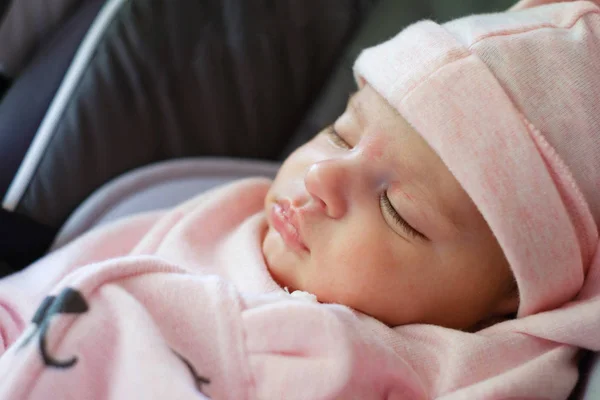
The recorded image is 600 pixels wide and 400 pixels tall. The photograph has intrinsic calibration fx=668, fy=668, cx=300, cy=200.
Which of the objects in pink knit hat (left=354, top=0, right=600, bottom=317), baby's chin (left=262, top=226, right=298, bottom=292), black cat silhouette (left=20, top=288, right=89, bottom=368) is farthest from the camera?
baby's chin (left=262, top=226, right=298, bottom=292)

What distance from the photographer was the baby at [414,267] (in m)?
0.73

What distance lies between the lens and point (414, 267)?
83 centimetres

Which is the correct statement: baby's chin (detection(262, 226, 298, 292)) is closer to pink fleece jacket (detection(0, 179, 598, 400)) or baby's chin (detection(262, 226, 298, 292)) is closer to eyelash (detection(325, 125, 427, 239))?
pink fleece jacket (detection(0, 179, 598, 400))

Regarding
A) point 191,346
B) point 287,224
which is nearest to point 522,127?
point 287,224

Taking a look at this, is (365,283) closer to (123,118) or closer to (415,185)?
(415,185)

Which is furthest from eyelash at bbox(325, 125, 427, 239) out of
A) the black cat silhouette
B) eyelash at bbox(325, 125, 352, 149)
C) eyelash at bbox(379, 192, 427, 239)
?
the black cat silhouette

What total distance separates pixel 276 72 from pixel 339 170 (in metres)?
0.48

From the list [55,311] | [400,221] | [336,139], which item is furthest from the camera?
[336,139]

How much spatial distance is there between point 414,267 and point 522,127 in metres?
0.21

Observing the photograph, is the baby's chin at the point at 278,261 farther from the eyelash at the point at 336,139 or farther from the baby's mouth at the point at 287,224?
the eyelash at the point at 336,139

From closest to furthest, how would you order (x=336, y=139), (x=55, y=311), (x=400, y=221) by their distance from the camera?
(x=55, y=311) < (x=400, y=221) < (x=336, y=139)

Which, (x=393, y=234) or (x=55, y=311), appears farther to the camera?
(x=393, y=234)

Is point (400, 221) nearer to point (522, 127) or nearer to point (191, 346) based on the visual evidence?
point (522, 127)

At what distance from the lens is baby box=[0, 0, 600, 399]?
729 millimetres
